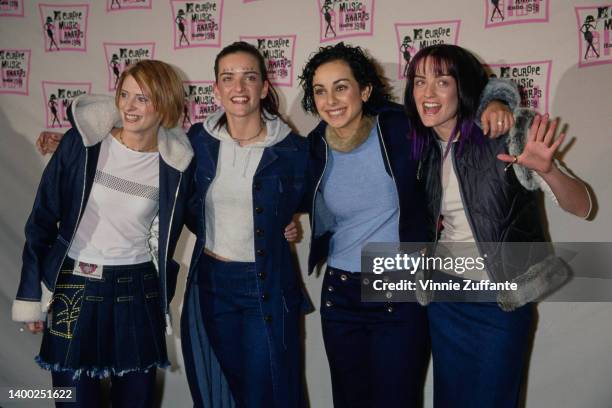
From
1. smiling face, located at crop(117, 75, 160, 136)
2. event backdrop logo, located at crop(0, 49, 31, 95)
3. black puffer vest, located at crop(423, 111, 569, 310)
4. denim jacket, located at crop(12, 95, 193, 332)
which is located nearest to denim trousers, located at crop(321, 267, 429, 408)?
black puffer vest, located at crop(423, 111, 569, 310)

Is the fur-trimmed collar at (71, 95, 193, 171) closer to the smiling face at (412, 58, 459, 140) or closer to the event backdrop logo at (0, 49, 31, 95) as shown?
the smiling face at (412, 58, 459, 140)

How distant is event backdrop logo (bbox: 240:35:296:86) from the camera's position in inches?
115

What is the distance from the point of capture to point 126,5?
3070 millimetres

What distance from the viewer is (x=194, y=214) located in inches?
95.9

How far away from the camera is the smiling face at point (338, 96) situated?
2.25 meters

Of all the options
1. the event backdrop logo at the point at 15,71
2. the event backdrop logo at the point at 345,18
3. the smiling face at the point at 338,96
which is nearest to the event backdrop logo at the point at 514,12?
the event backdrop logo at the point at 345,18

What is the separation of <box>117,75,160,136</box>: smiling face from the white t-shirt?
0.10m

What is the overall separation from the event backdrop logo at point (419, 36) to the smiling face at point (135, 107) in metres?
1.25

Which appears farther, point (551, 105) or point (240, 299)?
point (551, 105)

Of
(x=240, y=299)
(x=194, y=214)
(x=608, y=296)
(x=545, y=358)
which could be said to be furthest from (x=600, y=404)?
(x=194, y=214)

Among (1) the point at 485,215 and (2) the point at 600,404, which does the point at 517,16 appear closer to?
(1) the point at 485,215

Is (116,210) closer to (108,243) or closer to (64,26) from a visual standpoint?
(108,243)

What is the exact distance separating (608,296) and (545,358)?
42 centimetres

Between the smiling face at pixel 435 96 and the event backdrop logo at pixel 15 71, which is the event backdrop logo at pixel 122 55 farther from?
the smiling face at pixel 435 96
